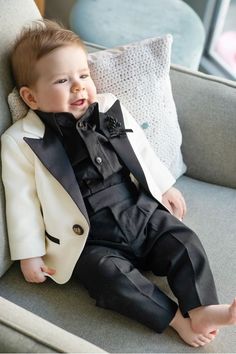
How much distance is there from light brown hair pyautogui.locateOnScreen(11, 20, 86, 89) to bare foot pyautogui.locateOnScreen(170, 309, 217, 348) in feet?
2.13

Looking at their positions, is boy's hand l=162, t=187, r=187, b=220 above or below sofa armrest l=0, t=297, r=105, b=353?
below

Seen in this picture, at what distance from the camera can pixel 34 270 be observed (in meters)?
1.06

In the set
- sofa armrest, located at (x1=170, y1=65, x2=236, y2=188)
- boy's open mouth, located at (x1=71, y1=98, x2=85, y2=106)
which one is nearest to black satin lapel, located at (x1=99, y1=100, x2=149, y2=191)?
boy's open mouth, located at (x1=71, y1=98, x2=85, y2=106)

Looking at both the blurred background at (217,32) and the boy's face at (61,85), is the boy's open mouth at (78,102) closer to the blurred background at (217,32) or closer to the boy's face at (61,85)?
the boy's face at (61,85)

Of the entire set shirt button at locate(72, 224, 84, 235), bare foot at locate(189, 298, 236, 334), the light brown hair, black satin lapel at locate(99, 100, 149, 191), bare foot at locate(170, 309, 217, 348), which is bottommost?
bare foot at locate(170, 309, 217, 348)

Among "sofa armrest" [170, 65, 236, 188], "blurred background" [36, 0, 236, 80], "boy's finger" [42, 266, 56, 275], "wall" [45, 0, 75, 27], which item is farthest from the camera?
"wall" [45, 0, 75, 27]

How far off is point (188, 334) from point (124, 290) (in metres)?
0.16

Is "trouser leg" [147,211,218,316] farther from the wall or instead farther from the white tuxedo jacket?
the wall

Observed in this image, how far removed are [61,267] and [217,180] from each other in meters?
0.60

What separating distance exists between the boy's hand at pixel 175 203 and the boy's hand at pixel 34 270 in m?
0.38

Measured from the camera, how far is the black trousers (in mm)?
1005

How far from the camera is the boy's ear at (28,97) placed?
3.71 ft

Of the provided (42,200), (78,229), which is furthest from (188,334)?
(42,200)

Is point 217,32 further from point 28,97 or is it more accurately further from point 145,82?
point 28,97
